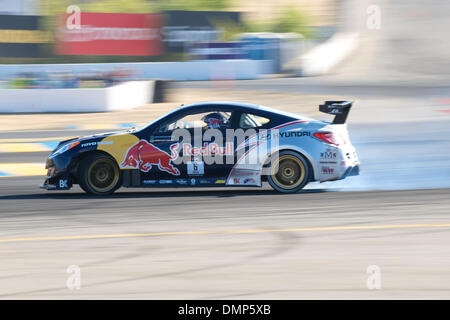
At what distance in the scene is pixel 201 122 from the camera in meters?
9.16

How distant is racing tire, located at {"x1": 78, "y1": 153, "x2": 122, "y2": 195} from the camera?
924cm

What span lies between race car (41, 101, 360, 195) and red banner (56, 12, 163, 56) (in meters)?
25.1

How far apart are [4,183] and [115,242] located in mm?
4861

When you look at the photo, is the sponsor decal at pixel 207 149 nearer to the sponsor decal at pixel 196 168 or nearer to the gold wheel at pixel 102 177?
the sponsor decal at pixel 196 168

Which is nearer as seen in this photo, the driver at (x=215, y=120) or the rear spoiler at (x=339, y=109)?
the driver at (x=215, y=120)

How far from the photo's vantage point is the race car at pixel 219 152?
906 cm

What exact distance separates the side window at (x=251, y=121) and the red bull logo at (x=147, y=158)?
991mm

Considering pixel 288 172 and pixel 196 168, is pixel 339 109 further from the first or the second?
pixel 196 168

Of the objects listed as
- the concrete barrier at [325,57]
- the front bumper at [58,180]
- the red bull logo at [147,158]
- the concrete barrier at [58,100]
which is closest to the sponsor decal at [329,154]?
the red bull logo at [147,158]

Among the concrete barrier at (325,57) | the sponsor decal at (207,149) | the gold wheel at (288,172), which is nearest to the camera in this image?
the sponsor decal at (207,149)

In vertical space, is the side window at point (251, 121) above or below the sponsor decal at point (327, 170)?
above

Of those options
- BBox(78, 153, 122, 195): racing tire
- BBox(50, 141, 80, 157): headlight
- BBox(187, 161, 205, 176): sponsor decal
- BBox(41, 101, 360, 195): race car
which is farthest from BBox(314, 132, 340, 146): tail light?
BBox(50, 141, 80, 157): headlight

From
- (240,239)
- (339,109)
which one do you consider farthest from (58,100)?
(240,239)
